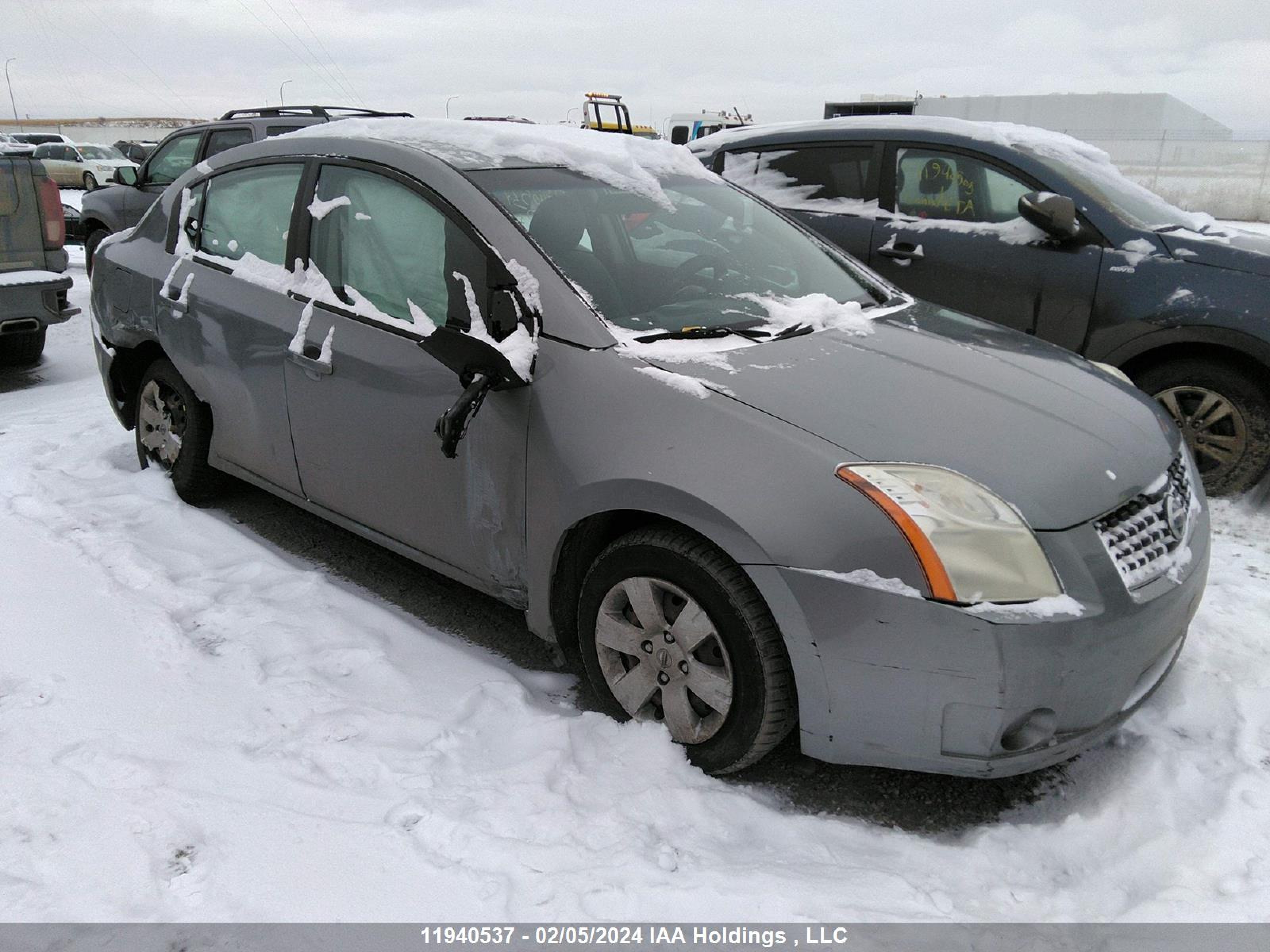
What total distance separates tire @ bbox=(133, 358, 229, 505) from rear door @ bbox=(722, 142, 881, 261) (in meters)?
3.18

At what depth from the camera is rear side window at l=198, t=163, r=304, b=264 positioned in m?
3.68

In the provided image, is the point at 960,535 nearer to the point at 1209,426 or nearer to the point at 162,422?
the point at 1209,426

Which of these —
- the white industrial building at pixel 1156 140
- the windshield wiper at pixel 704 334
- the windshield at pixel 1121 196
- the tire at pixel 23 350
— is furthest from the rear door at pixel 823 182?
the white industrial building at pixel 1156 140

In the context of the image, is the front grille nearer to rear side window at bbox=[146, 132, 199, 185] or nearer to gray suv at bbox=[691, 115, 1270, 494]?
gray suv at bbox=[691, 115, 1270, 494]

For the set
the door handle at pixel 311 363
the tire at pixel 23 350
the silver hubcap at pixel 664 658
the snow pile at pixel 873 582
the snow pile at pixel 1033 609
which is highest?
the door handle at pixel 311 363

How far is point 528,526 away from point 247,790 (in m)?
1.01

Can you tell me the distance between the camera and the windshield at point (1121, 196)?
16.1ft

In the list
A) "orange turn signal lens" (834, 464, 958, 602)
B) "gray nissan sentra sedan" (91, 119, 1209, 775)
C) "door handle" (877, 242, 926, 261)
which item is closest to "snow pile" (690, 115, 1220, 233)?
"door handle" (877, 242, 926, 261)

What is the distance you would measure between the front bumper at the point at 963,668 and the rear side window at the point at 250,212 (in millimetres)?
2440

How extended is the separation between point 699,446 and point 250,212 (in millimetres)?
2468

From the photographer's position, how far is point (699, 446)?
2.43 m

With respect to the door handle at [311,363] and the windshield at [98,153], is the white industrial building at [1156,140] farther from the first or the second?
the windshield at [98,153]

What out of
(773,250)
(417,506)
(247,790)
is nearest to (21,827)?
(247,790)

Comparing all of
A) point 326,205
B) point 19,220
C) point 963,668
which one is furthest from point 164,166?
point 963,668
